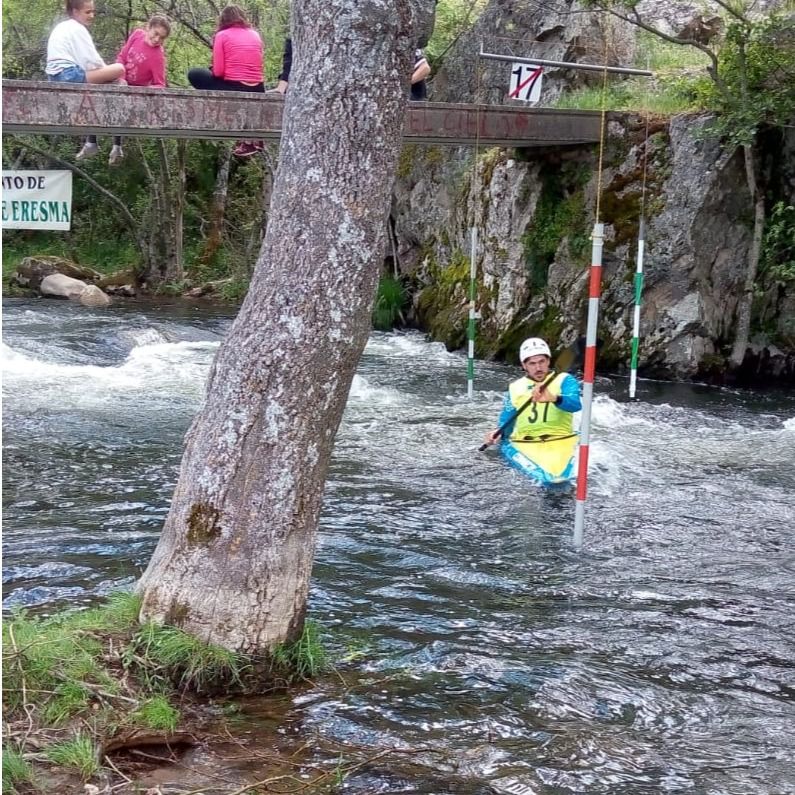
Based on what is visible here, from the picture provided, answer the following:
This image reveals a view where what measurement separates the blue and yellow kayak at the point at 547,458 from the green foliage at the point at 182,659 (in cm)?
444

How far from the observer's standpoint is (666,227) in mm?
13617

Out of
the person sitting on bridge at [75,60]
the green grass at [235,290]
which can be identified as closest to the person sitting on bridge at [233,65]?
the person sitting on bridge at [75,60]

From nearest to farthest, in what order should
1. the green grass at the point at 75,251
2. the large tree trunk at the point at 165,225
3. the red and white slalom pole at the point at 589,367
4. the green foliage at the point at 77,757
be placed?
the green foliage at the point at 77,757 → the red and white slalom pole at the point at 589,367 → the large tree trunk at the point at 165,225 → the green grass at the point at 75,251

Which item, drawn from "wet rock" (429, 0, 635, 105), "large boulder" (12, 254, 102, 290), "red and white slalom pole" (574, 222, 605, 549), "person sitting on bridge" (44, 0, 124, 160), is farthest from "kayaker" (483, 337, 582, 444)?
"large boulder" (12, 254, 102, 290)

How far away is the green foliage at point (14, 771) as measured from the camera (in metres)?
3.23

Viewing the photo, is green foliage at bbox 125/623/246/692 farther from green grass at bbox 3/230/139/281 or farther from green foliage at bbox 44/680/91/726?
green grass at bbox 3/230/139/281

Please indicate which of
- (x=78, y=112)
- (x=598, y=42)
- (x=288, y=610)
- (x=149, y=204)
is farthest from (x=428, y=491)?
(x=149, y=204)

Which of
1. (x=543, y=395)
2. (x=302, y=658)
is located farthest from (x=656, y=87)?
(x=302, y=658)

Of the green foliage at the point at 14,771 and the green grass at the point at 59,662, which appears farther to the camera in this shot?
the green grass at the point at 59,662

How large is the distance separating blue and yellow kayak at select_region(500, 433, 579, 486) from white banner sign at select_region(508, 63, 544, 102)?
6615 millimetres

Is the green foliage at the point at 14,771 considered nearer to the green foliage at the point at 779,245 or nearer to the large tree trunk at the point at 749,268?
the green foliage at the point at 779,245

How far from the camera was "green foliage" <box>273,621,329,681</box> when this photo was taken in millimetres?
4320

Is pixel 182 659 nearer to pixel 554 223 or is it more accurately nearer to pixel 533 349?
pixel 533 349

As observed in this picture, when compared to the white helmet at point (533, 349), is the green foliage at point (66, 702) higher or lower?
lower
